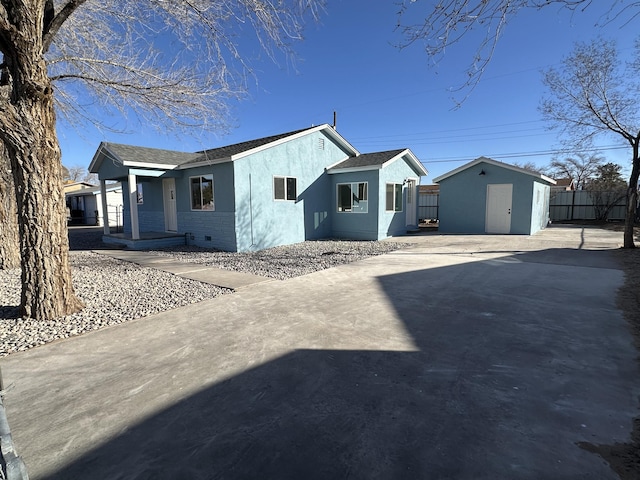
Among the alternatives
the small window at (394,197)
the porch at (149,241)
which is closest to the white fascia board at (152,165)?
the porch at (149,241)

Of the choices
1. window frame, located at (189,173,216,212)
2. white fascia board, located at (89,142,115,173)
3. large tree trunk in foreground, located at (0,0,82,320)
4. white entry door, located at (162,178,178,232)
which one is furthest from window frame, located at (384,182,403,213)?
large tree trunk in foreground, located at (0,0,82,320)

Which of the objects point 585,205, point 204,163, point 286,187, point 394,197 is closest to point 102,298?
point 204,163

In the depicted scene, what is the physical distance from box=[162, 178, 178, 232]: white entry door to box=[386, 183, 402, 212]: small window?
8.94 metres

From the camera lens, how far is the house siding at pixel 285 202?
11.2m

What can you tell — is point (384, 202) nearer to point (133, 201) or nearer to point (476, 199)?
point (476, 199)

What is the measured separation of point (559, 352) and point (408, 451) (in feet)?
8.03

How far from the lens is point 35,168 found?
455cm

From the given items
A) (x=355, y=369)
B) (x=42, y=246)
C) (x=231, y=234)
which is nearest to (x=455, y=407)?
(x=355, y=369)

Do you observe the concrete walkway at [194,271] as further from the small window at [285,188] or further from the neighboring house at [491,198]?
the neighboring house at [491,198]

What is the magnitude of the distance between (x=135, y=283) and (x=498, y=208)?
1520 cm

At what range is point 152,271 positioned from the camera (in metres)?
8.25

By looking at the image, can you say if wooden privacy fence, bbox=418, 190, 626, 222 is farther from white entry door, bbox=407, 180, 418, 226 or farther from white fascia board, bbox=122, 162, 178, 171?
white fascia board, bbox=122, 162, 178, 171

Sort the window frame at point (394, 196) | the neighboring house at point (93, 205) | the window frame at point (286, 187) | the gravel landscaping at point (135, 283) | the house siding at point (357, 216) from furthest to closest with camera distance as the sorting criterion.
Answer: the neighboring house at point (93, 205) → the window frame at point (394, 196) → the house siding at point (357, 216) → the window frame at point (286, 187) → the gravel landscaping at point (135, 283)

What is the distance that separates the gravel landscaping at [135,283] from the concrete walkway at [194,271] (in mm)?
269
